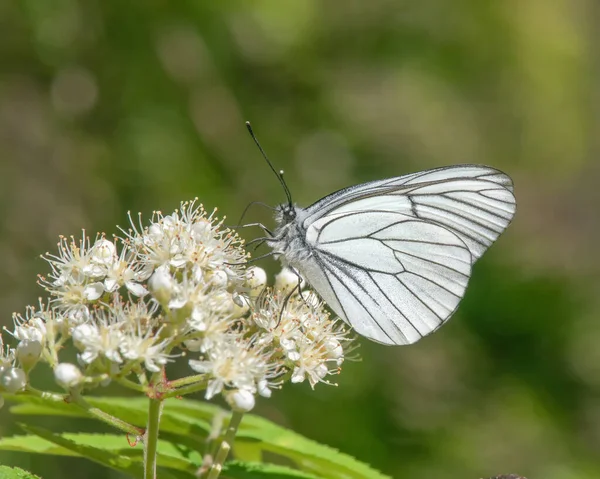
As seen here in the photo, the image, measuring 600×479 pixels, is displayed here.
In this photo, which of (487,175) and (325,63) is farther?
(325,63)

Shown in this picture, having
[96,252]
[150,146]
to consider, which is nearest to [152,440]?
[96,252]

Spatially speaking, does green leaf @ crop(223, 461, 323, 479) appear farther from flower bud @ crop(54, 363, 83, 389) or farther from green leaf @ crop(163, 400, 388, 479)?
flower bud @ crop(54, 363, 83, 389)

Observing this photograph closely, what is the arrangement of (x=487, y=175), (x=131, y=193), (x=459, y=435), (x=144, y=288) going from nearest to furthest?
(x=144, y=288)
(x=487, y=175)
(x=459, y=435)
(x=131, y=193)

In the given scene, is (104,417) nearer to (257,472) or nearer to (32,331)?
(32,331)

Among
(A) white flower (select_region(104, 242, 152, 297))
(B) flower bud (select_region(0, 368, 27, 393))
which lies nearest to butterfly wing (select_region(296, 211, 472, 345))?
(A) white flower (select_region(104, 242, 152, 297))

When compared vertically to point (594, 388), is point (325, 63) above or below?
above

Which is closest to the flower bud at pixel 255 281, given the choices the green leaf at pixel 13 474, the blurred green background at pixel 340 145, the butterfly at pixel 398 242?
the butterfly at pixel 398 242

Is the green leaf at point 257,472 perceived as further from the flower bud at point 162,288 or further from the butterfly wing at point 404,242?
the butterfly wing at point 404,242

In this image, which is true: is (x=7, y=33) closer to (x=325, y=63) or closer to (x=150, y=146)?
(x=150, y=146)
